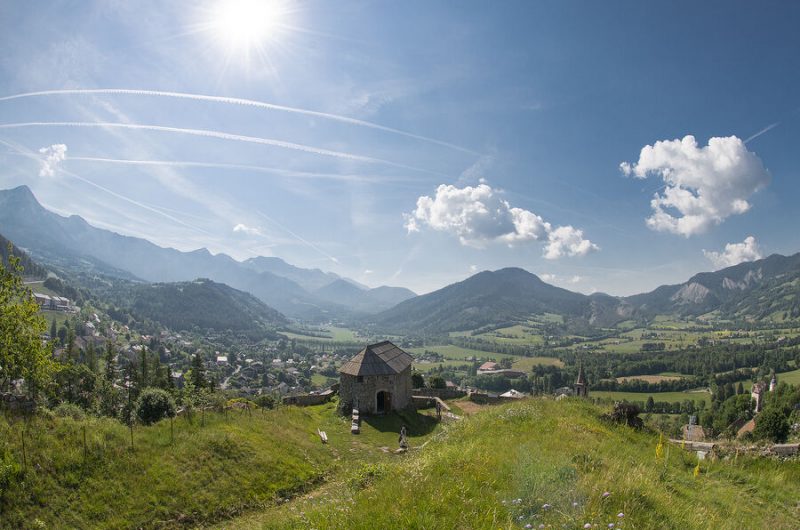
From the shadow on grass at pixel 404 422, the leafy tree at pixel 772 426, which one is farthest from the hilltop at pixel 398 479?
the leafy tree at pixel 772 426

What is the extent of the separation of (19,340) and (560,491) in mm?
20439

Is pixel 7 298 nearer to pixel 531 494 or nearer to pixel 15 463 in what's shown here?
pixel 15 463

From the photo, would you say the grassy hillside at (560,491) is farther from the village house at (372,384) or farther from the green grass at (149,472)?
the village house at (372,384)

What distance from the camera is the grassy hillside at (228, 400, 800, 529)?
620 centimetres

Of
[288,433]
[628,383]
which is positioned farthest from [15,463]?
[628,383]

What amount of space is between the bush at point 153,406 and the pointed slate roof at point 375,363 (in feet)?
41.7

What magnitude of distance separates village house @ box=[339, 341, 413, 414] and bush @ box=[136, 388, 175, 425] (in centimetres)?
1253

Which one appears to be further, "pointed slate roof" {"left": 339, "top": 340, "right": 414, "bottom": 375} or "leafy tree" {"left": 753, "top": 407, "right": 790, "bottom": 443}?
"leafy tree" {"left": 753, "top": 407, "right": 790, "bottom": 443}

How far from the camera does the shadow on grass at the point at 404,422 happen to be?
27.4m

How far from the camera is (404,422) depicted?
29062 mm

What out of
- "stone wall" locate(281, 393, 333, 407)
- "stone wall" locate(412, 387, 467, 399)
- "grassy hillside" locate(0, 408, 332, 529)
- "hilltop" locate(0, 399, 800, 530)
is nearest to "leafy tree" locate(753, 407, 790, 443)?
"stone wall" locate(412, 387, 467, 399)

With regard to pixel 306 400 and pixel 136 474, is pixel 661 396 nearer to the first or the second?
pixel 306 400

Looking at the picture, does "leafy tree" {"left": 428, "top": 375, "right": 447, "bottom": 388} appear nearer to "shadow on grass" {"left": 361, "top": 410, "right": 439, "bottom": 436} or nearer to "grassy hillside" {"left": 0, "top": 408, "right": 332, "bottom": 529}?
"shadow on grass" {"left": 361, "top": 410, "right": 439, "bottom": 436}

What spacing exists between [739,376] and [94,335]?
273458 mm
